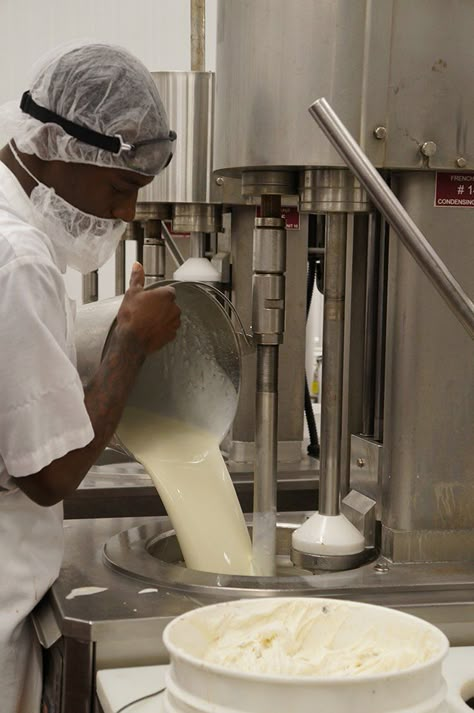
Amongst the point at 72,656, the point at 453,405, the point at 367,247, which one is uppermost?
the point at 367,247

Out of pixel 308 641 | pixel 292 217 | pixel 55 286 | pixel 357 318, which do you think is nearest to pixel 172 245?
pixel 292 217

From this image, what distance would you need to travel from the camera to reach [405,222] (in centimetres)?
129

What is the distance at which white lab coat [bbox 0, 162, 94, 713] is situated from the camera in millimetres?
1273

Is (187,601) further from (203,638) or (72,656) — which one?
(203,638)

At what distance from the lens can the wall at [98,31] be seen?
177 inches

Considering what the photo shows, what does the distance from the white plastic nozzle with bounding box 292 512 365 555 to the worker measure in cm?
36

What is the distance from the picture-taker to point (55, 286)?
1329 millimetres

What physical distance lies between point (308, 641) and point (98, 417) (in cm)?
48

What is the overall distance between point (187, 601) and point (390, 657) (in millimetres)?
391

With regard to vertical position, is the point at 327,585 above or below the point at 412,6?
below

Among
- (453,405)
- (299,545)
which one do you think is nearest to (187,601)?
(299,545)

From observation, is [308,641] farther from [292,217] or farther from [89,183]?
[292,217]

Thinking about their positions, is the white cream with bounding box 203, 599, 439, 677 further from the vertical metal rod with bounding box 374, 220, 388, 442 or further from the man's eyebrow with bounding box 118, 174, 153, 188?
the man's eyebrow with bounding box 118, 174, 153, 188

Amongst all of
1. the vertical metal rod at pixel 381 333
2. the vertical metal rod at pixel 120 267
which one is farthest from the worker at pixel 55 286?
the vertical metal rod at pixel 120 267
